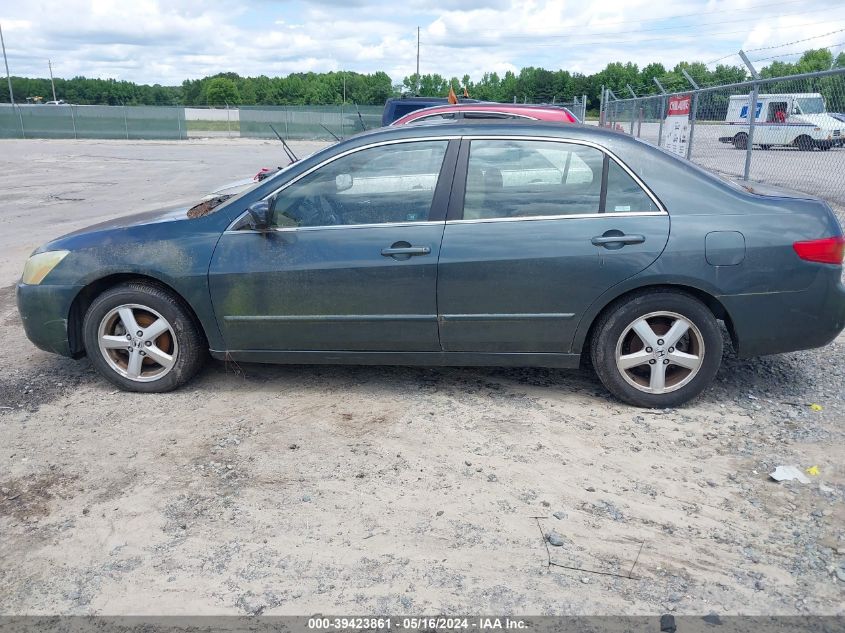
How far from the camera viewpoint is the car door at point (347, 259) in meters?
4.32

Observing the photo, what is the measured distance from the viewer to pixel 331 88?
76.2 m

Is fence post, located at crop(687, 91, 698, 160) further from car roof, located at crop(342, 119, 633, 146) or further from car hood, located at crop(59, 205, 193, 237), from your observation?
car hood, located at crop(59, 205, 193, 237)

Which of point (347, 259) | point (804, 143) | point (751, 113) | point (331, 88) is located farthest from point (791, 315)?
point (331, 88)

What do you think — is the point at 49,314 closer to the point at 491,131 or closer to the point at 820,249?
the point at 491,131

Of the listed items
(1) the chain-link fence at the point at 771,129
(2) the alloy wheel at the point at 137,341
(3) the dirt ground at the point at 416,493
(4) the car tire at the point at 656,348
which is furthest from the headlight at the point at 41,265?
(1) the chain-link fence at the point at 771,129

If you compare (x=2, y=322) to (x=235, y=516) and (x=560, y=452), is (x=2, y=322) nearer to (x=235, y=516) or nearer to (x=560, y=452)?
(x=235, y=516)

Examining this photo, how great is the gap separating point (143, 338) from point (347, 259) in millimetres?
1407

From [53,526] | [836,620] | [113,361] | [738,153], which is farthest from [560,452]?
[738,153]

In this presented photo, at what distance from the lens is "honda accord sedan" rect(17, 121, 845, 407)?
420cm

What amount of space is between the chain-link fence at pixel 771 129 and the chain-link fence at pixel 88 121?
3034cm

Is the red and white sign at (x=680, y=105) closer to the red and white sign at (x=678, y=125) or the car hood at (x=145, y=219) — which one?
the red and white sign at (x=678, y=125)

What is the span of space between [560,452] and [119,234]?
Answer: 2946 mm

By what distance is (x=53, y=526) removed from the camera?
3291mm

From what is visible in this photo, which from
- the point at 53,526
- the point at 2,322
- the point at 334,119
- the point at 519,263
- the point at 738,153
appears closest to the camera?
the point at 53,526
